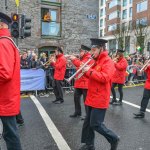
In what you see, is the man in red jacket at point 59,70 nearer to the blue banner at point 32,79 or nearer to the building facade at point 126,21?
the blue banner at point 32,79

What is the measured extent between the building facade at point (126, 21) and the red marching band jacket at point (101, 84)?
44.7 meters

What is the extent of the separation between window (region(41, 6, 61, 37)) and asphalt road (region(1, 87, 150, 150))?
42.8 ft

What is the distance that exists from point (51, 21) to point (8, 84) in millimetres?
19546

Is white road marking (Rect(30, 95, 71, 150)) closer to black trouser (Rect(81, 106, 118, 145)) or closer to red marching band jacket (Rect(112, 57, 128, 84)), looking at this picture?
black trouser (Rect(81, 106, 118, 145))

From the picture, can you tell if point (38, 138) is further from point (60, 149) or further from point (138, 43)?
point (138, 43)

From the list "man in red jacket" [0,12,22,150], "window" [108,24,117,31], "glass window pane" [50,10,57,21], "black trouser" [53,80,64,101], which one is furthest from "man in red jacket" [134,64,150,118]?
"window" [108,24,117,31]

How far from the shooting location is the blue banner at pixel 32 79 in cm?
1267

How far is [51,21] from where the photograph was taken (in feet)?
75.0

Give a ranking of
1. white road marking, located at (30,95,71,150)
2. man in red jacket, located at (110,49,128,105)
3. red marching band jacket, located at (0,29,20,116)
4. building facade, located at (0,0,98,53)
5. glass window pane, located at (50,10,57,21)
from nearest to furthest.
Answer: red marching band jacket, located at (0,29,20,116)
white road marking, located at (30,95,71,150)
man in red jacket, located at (110,49,128,105)
building facade, located at (0,0,98,53)
glass window pane, located at (50,10,57,21)

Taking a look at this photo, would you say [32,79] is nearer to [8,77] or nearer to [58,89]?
[58,89]

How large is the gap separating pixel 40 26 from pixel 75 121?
15448 mm

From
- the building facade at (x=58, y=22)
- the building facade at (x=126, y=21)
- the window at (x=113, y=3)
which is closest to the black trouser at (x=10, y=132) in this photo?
the building facade at (x=58, y=22)

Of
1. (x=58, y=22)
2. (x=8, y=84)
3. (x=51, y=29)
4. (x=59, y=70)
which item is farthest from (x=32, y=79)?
(x=58, y=22)

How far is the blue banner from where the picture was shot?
499 inches
